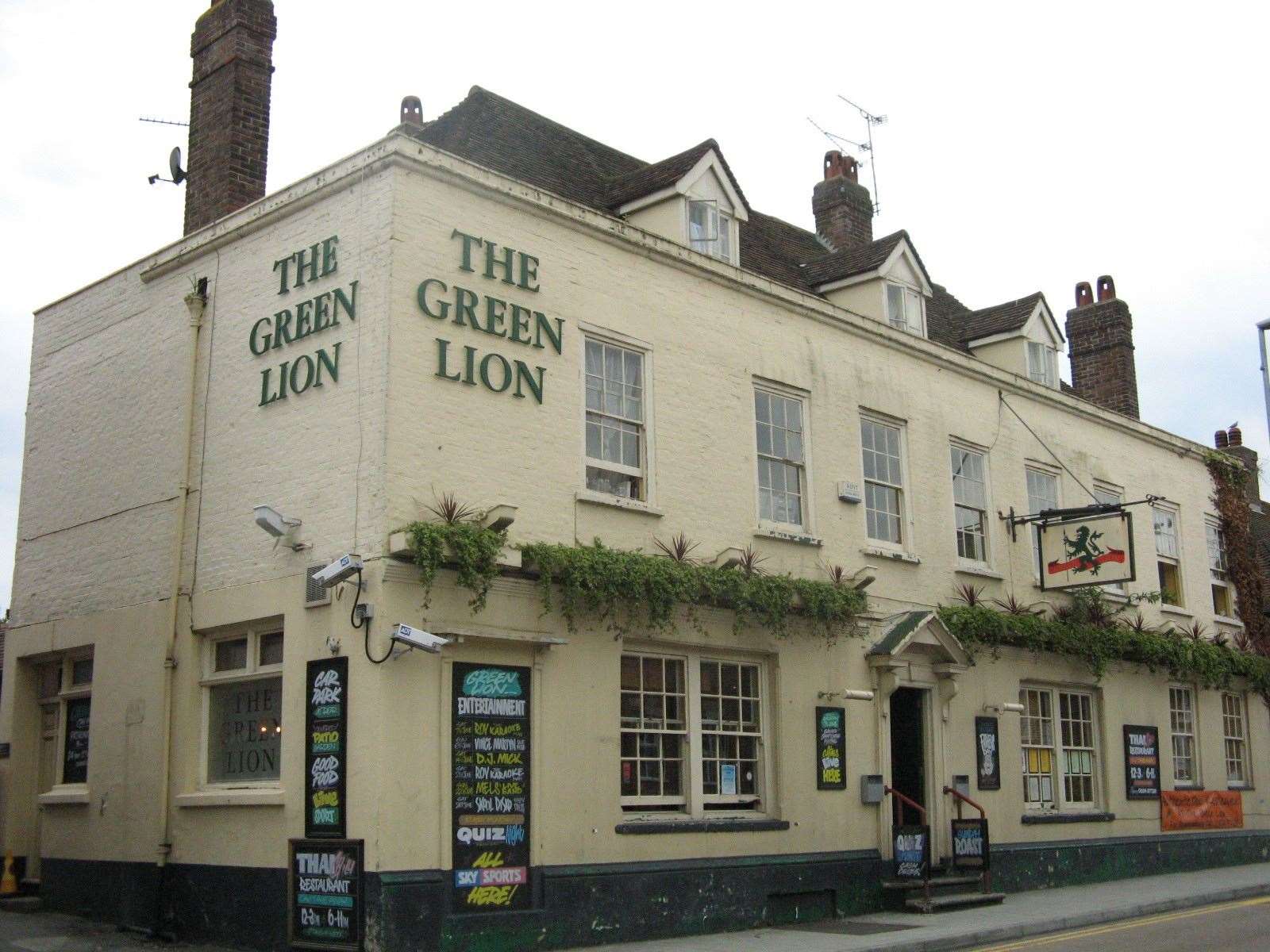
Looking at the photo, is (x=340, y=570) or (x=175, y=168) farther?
(x=175, y=168)

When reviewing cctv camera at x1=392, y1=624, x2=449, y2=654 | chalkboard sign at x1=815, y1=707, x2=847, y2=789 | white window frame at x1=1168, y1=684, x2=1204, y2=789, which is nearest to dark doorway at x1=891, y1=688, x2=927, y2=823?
chalkboard sign at x1=815, y1=707, x2=847, y2=789

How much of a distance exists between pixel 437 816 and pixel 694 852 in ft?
11.0

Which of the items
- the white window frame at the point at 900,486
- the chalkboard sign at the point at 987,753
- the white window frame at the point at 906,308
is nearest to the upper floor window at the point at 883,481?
the white window frame at the point at 900,486

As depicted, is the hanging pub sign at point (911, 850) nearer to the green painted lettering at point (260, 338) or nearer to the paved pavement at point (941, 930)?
the paved pavement at point (941, 930)

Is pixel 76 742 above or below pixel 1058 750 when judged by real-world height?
above

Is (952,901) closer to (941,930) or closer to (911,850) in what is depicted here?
(911,850)

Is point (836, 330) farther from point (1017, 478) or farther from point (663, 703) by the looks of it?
point (663, 703)

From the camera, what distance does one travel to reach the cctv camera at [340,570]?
12117 mm

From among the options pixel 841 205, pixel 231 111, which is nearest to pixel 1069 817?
pixel 841 205

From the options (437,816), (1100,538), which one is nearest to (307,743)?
(437,816)

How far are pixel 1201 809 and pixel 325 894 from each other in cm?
1624

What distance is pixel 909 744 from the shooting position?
1817 centimetres

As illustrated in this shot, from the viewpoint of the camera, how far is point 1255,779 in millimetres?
24578

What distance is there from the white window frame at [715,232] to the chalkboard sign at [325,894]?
8284 millimetres
